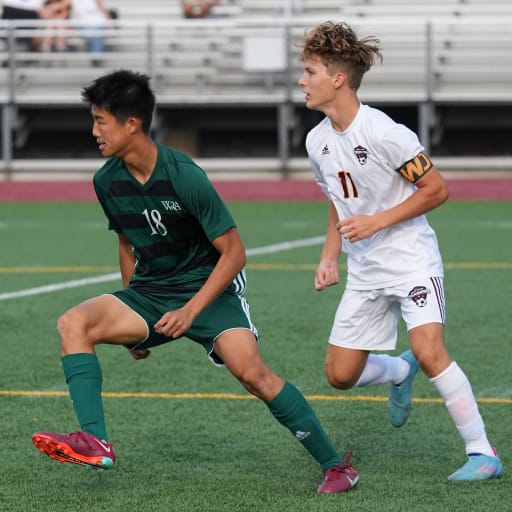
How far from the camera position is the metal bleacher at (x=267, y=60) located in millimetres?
18016

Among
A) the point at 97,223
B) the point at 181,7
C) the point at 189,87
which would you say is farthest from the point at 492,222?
the point at 181,7

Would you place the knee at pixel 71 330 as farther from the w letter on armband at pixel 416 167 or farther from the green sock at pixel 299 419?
the w letter on armband at pixel 416 167

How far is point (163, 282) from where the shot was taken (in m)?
4.87

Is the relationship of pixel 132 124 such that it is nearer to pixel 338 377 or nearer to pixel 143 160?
pixel 143 160

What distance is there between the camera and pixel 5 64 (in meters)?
19.4

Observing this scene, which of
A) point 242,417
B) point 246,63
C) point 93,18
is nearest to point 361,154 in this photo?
point 242,417

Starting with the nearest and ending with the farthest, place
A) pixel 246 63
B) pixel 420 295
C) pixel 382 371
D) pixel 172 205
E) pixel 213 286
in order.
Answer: pixel 213 286 → pixel 172 205 → pixel 420 295 → pixel 382 371 → pixel 246 63

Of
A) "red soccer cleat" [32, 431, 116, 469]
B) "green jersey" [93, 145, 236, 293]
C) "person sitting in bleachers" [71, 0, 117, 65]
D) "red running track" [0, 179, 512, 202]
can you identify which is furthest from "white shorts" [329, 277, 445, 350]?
"person sitting in bleachers" [71, 0, 117, 65]

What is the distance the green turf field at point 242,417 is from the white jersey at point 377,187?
2.58 ft

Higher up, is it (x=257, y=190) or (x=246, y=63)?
(x=246, y=63)

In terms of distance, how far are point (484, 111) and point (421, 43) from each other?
1409mm

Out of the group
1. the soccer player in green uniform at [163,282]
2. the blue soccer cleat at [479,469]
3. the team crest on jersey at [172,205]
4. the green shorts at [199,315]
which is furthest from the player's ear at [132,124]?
the blue soccer cleat at [479,469]

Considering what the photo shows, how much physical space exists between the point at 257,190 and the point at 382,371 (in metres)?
12.0

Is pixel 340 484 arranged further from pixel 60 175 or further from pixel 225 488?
pixel 60 175
